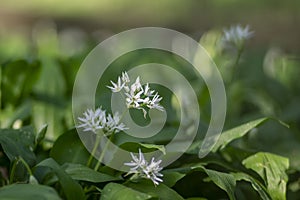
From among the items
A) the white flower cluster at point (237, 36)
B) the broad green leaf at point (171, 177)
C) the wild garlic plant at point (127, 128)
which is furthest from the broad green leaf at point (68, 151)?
the white flower cluster at point (237, 36)

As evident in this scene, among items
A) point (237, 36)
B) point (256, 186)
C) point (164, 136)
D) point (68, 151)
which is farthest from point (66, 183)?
point (237, 36)

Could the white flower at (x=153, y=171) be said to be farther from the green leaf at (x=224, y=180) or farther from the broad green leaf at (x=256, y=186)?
the broad green leaf at (x=256, y=186)

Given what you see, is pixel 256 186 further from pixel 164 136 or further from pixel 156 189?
pixel 164 136

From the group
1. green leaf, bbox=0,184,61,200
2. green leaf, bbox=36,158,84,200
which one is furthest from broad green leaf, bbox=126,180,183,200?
green leaf, bbox=0,184,61,200

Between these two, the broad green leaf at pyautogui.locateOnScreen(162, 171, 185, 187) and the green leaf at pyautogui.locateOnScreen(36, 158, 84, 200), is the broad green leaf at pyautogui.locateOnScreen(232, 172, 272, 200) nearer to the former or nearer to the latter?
the broad green leaf at pyautogui.locateOnScreen(162, 171, 185, 187)

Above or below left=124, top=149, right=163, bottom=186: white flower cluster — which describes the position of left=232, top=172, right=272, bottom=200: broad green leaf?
below

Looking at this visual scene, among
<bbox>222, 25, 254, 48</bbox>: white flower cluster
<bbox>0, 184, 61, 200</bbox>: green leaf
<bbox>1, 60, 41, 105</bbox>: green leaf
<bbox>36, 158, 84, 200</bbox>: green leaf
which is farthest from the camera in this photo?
<bbox>1, 60, 41, 105</bbox>: green leaf

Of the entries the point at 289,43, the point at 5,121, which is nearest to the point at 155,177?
the point at 5,121

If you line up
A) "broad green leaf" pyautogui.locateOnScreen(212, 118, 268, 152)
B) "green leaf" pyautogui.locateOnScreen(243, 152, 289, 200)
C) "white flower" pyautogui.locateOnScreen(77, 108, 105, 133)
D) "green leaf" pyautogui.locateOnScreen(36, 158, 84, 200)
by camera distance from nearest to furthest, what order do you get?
"green leaf" pyautogui.locateOnScreen(36, 158, 84, 200)
"white flower" pyautogui.locateOnScreen(77, 108, 105, 133)
"green leaf" pyautogui.locateOnScreen(243, 152, 289, 200)
"broad green leaf" pyautogui.locateOnScreen(212, 118, 268, 152)
